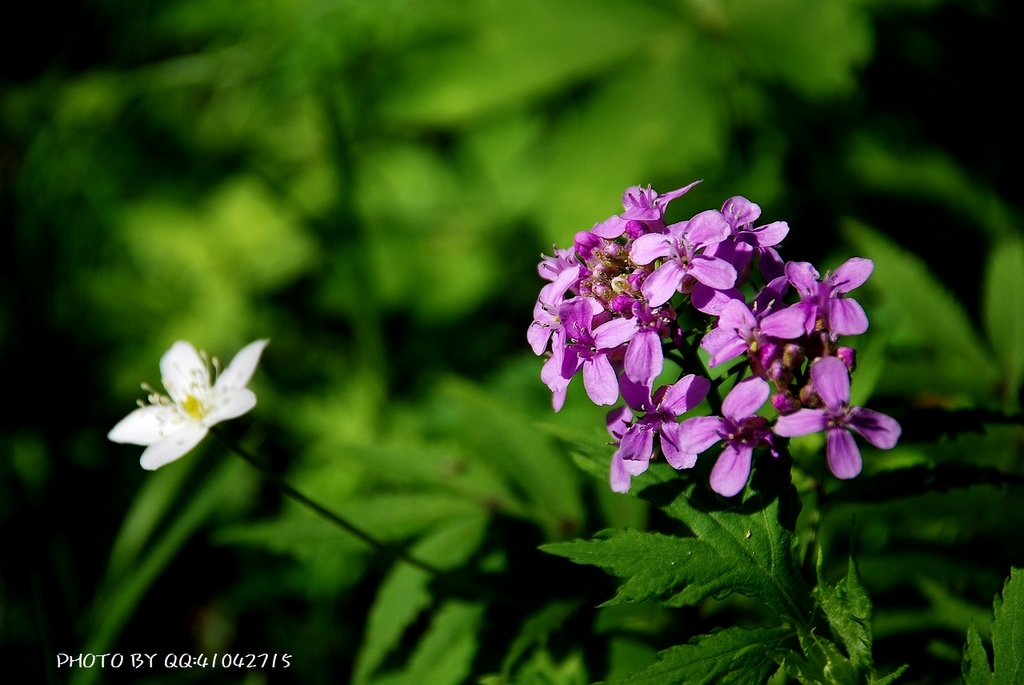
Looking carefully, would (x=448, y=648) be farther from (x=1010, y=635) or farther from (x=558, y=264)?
(x=1010, y=635)

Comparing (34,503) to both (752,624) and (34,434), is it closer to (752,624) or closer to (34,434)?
(34,434)

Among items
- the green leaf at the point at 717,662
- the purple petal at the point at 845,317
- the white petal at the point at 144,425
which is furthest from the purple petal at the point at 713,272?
the white petal at the point at 144,425

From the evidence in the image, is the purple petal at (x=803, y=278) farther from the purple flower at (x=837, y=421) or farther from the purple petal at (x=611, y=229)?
the purple petal at (x=611, y=229)

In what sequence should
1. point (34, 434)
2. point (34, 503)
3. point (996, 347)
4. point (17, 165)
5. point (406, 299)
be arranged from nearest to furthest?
point (996, 347)
point (34, 503)
point (34, 434)
point (406, 299)
point (17, 165)

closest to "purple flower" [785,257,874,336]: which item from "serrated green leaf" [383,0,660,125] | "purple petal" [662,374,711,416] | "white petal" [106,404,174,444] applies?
"purple petal" [662,374,711,416]

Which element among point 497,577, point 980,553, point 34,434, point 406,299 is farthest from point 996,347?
point 34,434

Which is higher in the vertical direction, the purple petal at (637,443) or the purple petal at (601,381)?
the purple petal at (601,381)

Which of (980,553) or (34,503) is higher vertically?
(34,503)
